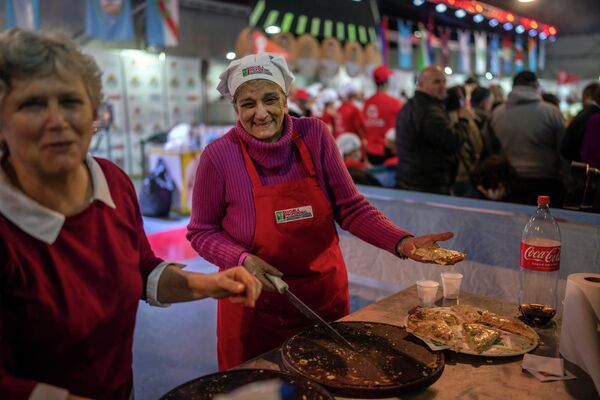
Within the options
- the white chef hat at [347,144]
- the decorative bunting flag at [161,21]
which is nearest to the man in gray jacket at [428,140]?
the white chef hat at [347,144]

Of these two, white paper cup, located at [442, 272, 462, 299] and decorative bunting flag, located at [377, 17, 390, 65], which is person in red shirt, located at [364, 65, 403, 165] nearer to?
decorative bunting flag, located at [377, 17, 390, 65]

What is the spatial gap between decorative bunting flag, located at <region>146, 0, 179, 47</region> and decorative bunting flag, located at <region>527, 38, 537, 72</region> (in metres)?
13.8

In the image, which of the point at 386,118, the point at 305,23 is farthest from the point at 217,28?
the point at 386,118

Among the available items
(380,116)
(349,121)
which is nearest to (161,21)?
(349,121)

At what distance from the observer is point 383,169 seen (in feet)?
20.6

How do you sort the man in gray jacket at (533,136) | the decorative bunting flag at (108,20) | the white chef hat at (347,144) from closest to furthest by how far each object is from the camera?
1. the man in gray jacket at (533,136)
2. the white chef hat at (347,144)
3. the decorative bunting flag at (108,20)

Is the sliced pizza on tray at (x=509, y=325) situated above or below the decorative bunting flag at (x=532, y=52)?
below

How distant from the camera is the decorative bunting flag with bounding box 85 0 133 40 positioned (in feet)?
26.2

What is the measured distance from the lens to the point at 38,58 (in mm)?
1154

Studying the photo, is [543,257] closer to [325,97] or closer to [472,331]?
[472,331]

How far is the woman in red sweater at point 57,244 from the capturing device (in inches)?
45.3

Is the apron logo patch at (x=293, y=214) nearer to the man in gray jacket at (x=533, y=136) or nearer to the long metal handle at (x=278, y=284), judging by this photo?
the long metal handle at (x=278, y=284)

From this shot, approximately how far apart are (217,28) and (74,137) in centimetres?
1292

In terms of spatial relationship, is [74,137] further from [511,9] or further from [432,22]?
[511,9]
